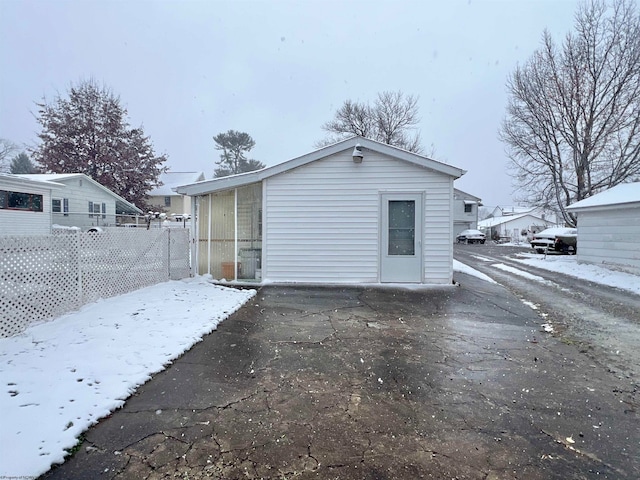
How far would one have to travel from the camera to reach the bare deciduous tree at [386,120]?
3097cm

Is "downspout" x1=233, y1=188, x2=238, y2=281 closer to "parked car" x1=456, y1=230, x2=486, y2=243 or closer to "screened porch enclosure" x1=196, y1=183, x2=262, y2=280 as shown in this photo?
"screened porch enclosure" x1=196, y1=183, x2=262, y2=280

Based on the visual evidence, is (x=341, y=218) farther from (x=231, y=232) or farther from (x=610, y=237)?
(x=610, y=237)

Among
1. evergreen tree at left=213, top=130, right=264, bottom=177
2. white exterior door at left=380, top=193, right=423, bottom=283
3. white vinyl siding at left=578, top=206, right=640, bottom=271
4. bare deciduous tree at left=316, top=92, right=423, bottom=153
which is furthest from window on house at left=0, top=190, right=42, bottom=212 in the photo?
evergreen tree at left=213, top=130, right=264, bottom=177

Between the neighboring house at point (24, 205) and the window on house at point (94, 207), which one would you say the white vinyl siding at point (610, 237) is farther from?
the window on house at point (94, 207)

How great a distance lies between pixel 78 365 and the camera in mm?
3438

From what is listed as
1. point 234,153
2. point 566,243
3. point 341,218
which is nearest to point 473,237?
point 566,243

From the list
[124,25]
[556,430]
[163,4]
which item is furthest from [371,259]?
[124,25]

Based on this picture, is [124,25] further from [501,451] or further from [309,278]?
[501,451]

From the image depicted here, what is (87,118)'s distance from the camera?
2512cm

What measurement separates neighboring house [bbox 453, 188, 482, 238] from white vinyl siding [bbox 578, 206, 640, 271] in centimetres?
2636

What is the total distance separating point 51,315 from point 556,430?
5.99 m

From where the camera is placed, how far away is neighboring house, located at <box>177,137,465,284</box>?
8630 millimetres

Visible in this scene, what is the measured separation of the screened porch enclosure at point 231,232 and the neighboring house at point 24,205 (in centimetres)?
927

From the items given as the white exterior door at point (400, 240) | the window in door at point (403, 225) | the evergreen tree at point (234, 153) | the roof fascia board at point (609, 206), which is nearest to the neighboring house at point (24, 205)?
the white exterior door at point (400, 240)
